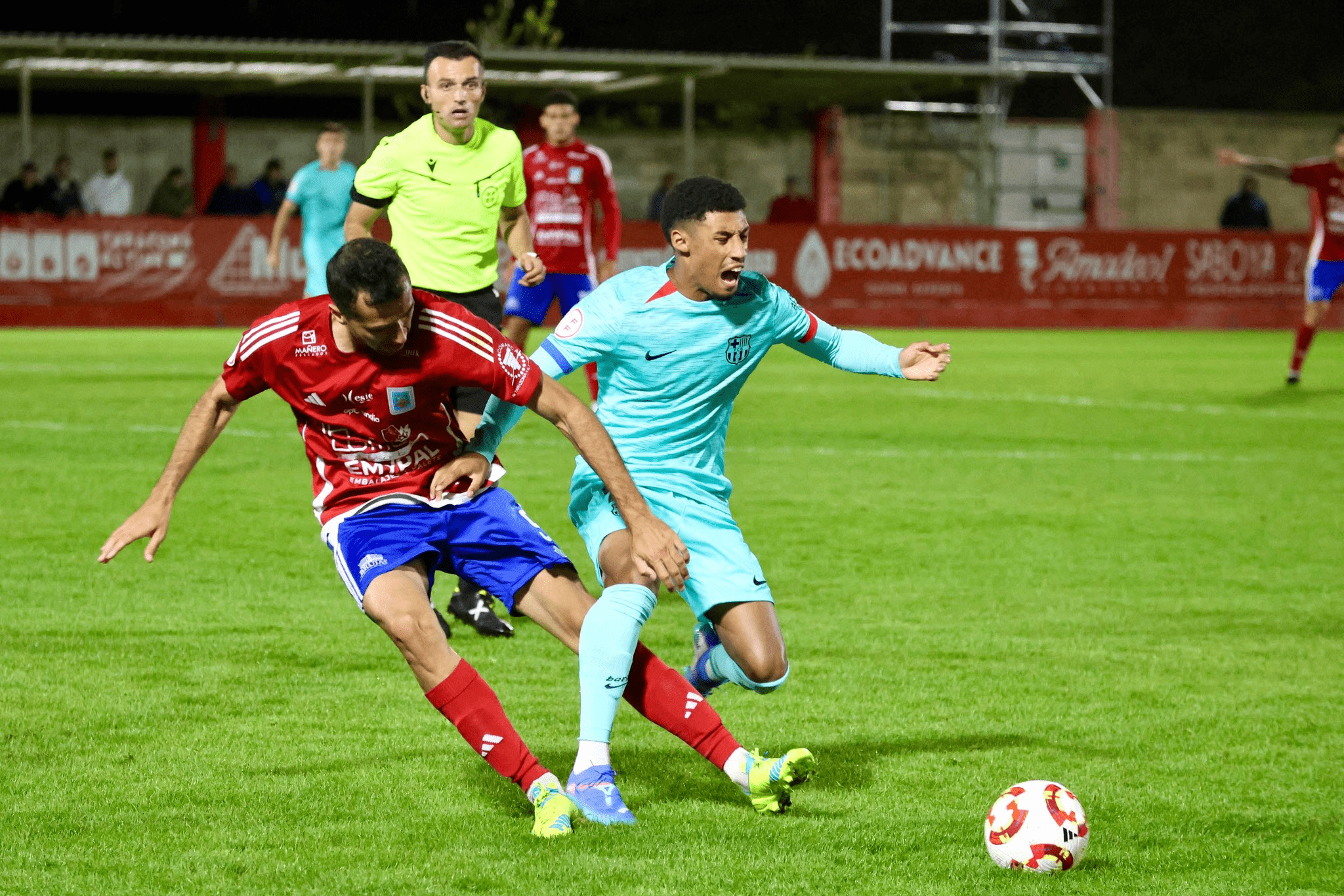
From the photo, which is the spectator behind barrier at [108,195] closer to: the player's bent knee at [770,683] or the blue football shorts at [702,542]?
the blue football shorts at [702,542]

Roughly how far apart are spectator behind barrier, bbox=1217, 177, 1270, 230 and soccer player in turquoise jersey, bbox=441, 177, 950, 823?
2597cm

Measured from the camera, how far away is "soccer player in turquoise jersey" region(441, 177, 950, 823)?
464 centimetres

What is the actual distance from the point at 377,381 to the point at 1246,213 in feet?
89.4

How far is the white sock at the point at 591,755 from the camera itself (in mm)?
4348

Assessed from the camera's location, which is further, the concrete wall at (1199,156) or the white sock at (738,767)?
the concrete wall at (1199,156)

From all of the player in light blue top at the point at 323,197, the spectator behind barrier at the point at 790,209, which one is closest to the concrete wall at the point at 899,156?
the spectator behind barrier at the point at 790,209

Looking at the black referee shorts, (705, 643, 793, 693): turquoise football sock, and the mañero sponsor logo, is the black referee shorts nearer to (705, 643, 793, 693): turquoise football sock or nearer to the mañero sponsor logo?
(705, 643, 793, 693): turquoise football sock

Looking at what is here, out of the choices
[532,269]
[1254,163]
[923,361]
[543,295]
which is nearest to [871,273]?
[1254,163]

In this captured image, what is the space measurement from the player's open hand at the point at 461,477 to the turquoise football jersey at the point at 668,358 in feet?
0.99

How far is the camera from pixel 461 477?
452cm

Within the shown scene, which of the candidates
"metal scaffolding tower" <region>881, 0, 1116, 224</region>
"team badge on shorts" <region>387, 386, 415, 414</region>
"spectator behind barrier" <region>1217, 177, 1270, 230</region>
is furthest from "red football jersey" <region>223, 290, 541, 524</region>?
"spectator behind barrier" <region>1217, 177, 1270, 230</region>

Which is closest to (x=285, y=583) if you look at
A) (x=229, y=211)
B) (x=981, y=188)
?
(x=229, y=211)

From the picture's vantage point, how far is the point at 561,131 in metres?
11.4

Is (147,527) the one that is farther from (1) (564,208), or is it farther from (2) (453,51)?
(1) (564,208)
